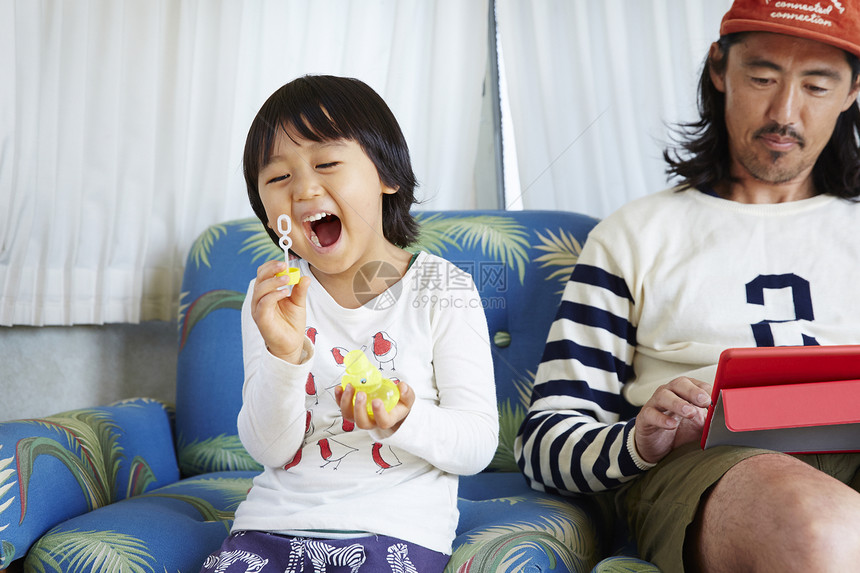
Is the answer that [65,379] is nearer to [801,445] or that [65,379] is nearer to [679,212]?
[679,212]

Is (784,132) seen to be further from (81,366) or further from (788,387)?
(81,366)

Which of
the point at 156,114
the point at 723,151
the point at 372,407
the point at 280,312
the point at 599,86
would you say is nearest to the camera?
the point at 372,407

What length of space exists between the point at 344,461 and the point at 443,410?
139 millimetres

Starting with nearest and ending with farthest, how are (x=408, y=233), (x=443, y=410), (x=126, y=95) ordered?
(x=443, y=410), (x=408, y=233), (x=126, y=95)

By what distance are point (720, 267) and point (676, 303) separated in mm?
91

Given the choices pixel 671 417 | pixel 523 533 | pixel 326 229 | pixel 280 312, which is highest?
pixel 326 229

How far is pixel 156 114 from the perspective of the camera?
1.54 meters

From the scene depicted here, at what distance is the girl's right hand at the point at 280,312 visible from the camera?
2.72 feet

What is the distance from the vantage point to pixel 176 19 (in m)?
1.56

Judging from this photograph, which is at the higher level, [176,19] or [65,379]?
[176,19]

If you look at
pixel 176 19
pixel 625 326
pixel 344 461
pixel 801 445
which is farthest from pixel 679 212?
pixel 176 19

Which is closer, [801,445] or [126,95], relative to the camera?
[801,445]

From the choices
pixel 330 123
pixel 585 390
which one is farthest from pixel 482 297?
pixel 330 123

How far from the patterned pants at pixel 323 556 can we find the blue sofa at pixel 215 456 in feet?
0.24
